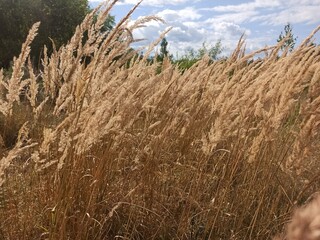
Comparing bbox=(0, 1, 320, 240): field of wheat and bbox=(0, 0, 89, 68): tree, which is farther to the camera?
bbox=(0, 0, 89, 68): tree

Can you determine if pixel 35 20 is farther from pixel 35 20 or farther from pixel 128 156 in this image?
pixel 128 156

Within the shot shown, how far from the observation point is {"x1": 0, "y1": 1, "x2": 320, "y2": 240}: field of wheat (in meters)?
1.78

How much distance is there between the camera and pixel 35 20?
53.3ft

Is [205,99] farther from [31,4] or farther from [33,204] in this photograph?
[31,4]

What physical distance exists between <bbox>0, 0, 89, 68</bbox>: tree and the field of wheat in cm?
1384

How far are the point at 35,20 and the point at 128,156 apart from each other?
49.6 feet

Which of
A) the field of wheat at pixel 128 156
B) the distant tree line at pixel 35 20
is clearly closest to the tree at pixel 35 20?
the distant tree line at pixel 35 20

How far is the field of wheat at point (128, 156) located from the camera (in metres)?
1.78

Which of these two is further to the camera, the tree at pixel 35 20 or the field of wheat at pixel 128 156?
the tree at pixel 35 20

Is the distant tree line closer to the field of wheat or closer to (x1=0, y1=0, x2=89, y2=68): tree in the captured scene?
(x1=0, y1=0, x2=89, y2=68): tree

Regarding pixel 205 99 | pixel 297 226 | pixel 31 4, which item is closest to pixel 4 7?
pixel 31 4

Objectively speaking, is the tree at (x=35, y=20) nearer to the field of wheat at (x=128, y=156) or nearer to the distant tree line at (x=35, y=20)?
the distant tree line at (x=35, y=20)

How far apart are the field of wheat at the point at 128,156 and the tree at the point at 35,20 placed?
13.8 m

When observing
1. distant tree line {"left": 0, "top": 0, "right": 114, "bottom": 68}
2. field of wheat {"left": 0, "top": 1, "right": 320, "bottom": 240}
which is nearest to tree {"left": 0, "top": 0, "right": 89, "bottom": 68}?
distant tree line {"left": 0, "top": 0, "right": 114, "bottom": 68}
